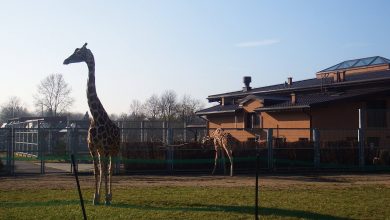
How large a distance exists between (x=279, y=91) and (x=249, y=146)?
1390cm

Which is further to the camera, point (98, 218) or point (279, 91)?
point (279, 91)

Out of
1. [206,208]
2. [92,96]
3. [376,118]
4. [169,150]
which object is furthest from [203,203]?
[376,118]

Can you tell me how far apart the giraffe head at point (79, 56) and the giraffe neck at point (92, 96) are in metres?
0.14

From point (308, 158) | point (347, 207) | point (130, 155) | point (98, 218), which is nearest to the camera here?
point (98, 218)

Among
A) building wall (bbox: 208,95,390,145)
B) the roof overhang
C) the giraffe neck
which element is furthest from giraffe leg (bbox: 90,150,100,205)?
the roof overhang

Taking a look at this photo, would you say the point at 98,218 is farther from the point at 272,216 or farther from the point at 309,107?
the point at 309,107

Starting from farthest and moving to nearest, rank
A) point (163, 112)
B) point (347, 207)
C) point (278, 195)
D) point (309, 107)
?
point (163, 112), point (309, 107), point (278, 195), point (347, 207)

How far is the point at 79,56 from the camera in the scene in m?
13.1

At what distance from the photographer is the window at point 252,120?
34.1m

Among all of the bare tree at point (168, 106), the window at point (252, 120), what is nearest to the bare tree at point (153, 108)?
the bare tree at point (168, 106)

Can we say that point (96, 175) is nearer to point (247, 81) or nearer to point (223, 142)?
point (223, 142)

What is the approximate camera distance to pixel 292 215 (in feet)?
35.2

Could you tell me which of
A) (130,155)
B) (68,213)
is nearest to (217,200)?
(68,213)

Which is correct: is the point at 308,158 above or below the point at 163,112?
below
